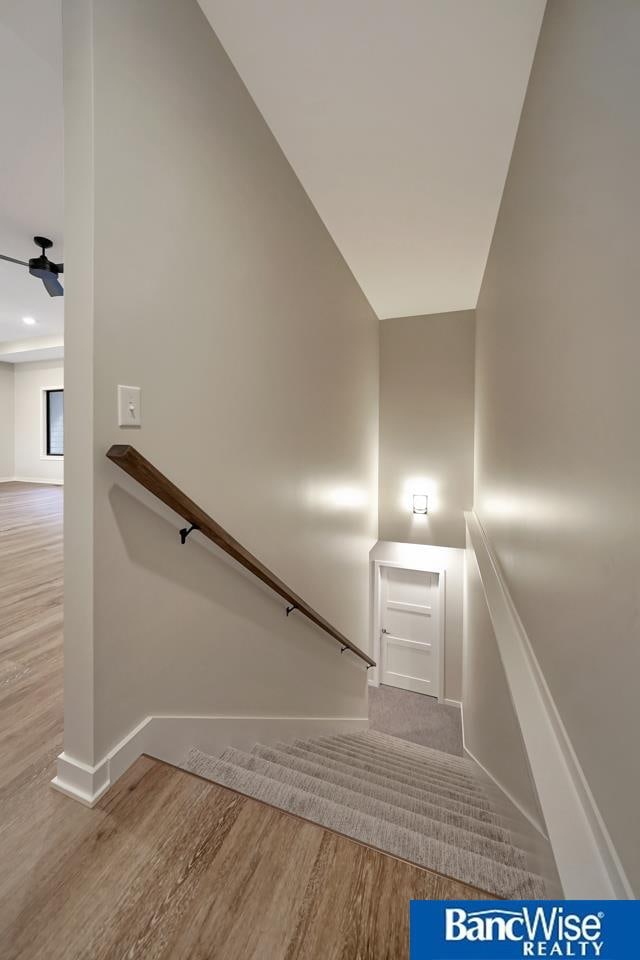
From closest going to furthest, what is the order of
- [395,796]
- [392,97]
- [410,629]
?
[395,796] < [392,97] < [410,629]

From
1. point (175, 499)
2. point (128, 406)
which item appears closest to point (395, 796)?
point (175, 499)

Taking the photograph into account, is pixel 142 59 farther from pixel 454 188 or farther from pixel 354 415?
pixel 354 415

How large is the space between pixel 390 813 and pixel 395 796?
321 millimetres

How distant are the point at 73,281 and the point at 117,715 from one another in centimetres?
116

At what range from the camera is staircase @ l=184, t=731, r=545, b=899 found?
3.42 ft

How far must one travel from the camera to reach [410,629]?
5.05 m

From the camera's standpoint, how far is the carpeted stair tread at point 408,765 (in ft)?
8.03

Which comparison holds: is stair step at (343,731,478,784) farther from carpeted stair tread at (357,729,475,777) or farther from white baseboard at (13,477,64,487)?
white baseboard at (13,477,64,487)

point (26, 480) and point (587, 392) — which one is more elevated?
point (587, 392)

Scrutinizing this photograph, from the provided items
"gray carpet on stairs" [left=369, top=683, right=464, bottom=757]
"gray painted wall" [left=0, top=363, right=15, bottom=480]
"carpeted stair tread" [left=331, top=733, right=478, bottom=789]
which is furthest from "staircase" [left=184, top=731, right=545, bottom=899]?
"gray painted wall" [left=0, top=363, right=15, bottom=480]

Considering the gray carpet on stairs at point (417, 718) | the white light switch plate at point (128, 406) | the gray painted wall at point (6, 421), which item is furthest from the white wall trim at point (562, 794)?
the gray painted wall at point (6, 421)

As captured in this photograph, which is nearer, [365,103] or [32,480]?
[365,103]

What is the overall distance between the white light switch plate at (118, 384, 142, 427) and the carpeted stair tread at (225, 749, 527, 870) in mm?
1270

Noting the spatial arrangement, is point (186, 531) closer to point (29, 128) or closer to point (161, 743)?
point (161, 743)
